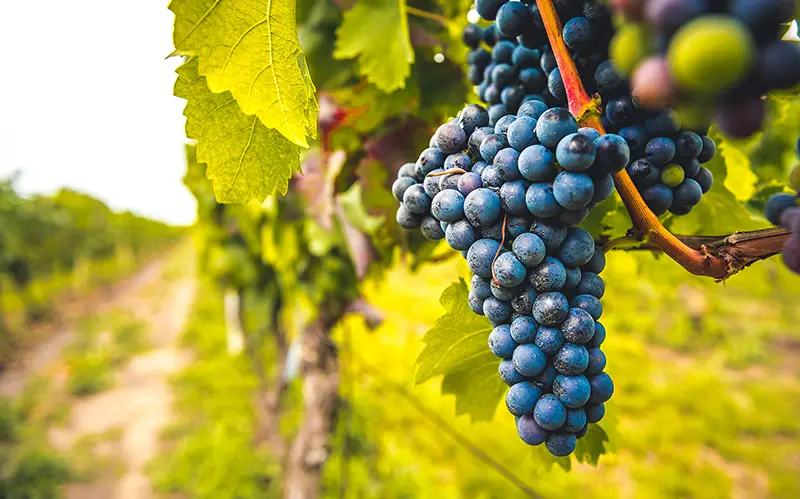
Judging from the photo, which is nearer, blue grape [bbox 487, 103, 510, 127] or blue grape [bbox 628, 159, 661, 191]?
blue grape [bbox 628, 159, 661, 191]

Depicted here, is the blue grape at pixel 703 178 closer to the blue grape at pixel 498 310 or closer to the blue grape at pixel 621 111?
the blue grape at pixel 621 111

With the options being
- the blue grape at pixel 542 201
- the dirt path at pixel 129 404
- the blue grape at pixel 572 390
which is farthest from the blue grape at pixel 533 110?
the dirt path at pixel 129 404

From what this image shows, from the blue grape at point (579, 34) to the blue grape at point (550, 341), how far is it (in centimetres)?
34

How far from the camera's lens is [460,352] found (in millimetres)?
805

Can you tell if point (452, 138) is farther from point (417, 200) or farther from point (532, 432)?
point (532, 432)

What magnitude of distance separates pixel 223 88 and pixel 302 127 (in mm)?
107

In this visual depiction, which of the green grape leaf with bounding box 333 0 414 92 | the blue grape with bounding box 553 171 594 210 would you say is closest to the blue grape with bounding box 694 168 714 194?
the blue grape with bounding box 553 171 594 210

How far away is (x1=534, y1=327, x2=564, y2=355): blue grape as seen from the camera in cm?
59

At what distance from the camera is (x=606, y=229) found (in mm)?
797

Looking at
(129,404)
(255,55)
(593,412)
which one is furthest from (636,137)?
(129,404)

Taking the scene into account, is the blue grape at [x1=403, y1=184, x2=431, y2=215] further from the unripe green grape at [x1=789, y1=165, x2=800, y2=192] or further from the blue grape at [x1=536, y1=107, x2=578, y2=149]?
the unripe green grape at [x1=789, y1=165, x2=800, y2=192]

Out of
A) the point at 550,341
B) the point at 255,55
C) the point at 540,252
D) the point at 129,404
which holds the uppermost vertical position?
the point at 255,55

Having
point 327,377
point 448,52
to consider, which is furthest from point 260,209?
point 448,52

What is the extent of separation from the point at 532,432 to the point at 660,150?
1.24 ft
